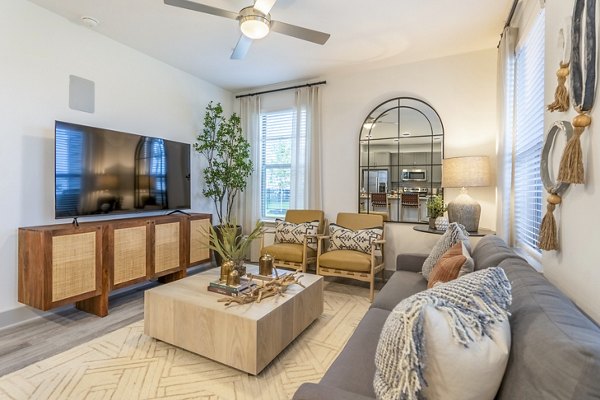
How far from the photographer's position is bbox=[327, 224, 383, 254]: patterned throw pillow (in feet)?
11.2

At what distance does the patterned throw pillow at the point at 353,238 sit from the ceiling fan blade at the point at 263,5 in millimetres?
2379

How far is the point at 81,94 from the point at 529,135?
407 cm

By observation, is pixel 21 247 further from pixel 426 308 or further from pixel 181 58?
pixel 426 308

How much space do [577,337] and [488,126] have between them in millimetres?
3319

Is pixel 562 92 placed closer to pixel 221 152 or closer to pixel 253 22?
pixel 253 22

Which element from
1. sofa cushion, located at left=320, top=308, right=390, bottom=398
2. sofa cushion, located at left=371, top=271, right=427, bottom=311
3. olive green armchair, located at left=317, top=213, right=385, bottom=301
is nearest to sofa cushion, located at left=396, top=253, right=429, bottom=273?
sofa cushion, located at left=371, top=271, right=427, bottom=311

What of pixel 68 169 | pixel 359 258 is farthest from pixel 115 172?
pixel 359 258

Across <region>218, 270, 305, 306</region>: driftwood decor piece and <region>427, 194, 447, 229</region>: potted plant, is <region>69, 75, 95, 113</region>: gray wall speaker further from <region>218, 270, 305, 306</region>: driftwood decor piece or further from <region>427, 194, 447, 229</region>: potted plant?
<region>427, 194, 447, 229</region>: potted plant

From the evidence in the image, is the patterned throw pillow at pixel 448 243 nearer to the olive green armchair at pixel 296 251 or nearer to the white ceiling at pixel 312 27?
the olive green armchair at pixel 296 251

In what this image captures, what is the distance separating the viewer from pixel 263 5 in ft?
7.13

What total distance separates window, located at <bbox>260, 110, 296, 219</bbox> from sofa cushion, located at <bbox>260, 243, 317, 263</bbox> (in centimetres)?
104

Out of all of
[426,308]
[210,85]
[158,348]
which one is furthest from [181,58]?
[426,308]

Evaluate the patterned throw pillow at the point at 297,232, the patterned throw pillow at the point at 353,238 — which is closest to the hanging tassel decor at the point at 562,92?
the patterned throw pillow at the point at 353,238

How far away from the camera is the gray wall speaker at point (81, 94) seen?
2.93 metres
